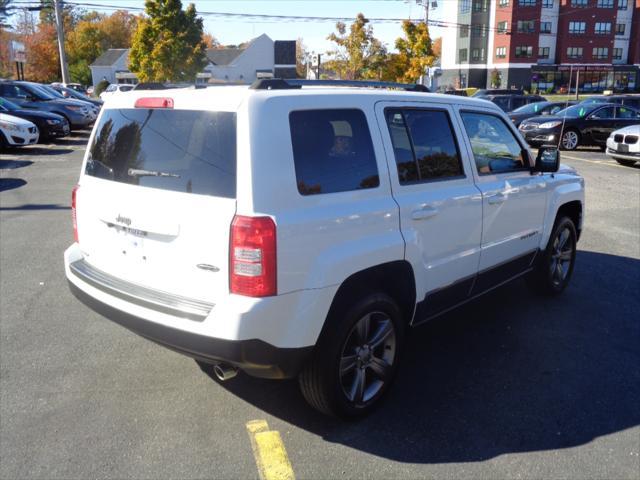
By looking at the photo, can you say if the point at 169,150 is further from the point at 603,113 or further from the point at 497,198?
the point at 603,113

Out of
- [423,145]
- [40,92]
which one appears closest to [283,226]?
[423,145]

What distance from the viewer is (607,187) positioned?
1252cm

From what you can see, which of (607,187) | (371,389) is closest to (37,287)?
(371,389)

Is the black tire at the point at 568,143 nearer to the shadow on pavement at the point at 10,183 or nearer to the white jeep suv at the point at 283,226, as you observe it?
the shadow on pavement at the point at 10,183

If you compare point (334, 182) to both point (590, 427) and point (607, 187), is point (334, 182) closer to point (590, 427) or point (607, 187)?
point (590, 427)

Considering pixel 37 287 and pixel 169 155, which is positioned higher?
pixel 169 155

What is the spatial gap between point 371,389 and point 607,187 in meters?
10.8

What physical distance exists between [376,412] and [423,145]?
175 cm

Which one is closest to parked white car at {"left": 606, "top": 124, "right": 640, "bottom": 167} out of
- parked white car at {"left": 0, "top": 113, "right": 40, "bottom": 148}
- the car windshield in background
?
parked white car at {"left": 0, "top": 113, "right": 40, "bottom": 148}

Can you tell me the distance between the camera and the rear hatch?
2986mm

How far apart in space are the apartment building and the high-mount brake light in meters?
73.0

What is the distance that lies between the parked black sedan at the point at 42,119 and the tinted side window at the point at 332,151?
17.2 metres

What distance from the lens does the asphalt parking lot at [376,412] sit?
3168mm

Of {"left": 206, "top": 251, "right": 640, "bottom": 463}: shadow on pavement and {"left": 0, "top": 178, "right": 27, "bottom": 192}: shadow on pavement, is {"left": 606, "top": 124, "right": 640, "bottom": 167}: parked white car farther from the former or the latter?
{"left": 0, "top": 178, "right": 27, "bottom": 192}: shadow on pavement
